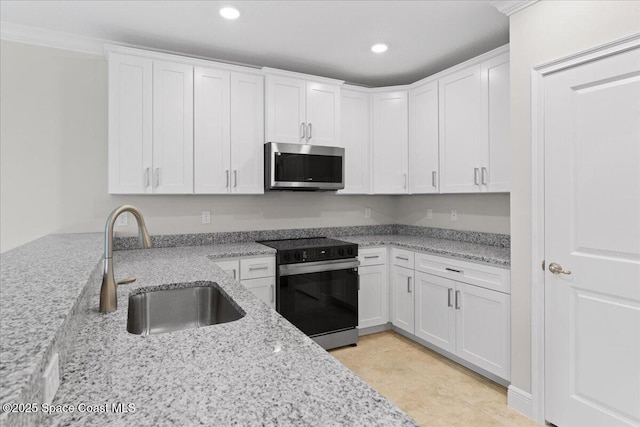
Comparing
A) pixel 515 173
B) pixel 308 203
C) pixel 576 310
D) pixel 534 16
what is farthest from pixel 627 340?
pixel 308 203

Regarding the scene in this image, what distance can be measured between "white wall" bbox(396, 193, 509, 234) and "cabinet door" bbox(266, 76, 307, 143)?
1519 millimetres

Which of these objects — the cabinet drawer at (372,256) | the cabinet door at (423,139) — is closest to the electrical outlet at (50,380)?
the cabinet drawer at (372,256)

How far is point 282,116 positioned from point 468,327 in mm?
2318

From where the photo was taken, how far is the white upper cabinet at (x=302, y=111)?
315 cm

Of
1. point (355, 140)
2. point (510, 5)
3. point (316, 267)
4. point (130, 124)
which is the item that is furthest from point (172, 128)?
point (510, 5)

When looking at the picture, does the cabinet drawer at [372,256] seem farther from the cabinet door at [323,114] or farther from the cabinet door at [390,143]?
the cabinet door at [323,114]

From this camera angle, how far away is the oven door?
Result: 2.90m

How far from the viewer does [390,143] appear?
3641 mm

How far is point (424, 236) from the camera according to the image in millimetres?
3805

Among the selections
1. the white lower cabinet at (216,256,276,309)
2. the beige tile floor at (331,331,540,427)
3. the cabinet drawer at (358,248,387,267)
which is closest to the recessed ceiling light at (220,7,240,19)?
the white lower cabinet at (216,256,276,309)

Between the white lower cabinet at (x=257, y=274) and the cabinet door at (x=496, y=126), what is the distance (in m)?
1.85

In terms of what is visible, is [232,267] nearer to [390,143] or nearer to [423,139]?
[390,143]

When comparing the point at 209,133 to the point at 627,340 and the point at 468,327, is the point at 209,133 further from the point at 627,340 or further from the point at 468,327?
the point at 627,340

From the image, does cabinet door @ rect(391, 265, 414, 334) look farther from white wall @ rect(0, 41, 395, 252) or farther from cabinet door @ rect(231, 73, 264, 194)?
white wall @ rect(0, 41, 395, 252)
